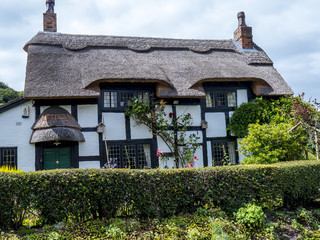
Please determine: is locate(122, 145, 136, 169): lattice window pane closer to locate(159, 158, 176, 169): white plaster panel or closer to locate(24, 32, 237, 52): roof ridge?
locate(159, 158, 176, 169): white plaster panel

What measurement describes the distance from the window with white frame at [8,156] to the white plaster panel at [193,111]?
590 centimetres

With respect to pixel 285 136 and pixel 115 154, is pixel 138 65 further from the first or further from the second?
pixel 285 136

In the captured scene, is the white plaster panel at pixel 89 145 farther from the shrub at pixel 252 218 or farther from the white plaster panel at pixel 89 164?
the shrub at pixel 252 218

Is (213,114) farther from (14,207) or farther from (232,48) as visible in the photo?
(14,207)

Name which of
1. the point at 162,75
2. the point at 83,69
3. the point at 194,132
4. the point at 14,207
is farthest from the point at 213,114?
the point at 14,207

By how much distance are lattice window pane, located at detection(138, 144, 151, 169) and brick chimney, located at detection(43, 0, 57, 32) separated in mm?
6852

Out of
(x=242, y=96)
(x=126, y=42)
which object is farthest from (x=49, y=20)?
(x=242, y=96)

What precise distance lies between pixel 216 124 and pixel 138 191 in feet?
21.3

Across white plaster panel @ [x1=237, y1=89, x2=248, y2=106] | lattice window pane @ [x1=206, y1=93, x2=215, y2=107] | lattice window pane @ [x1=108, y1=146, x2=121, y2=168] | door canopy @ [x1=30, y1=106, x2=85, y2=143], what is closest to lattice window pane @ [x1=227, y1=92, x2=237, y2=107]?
white plaster panel @ [x1=237, y1=89, x2=248, y2=106]

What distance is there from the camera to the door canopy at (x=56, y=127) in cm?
930

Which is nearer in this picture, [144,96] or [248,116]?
[144,96]

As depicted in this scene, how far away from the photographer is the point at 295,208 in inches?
290

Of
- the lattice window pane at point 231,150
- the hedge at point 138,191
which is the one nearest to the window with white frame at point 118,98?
the lattice window pane at point 231,150

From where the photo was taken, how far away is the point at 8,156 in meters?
9.76
